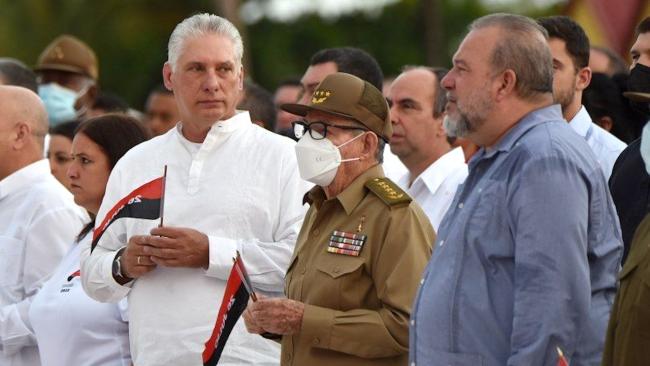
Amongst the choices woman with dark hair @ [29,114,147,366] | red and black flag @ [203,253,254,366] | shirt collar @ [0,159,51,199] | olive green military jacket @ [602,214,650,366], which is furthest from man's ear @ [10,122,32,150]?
olive green military jacket @ [602,214,650,366]

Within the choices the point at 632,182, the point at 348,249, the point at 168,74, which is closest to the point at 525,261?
the point at 348,249

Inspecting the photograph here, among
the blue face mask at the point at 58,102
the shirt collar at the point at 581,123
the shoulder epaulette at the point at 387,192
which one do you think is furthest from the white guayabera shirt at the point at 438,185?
the blue face mask at the point at 58,102

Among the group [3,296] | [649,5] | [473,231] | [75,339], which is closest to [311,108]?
[473,231]

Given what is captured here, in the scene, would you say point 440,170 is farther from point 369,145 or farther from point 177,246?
point 177,246

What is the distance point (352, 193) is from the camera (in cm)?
580

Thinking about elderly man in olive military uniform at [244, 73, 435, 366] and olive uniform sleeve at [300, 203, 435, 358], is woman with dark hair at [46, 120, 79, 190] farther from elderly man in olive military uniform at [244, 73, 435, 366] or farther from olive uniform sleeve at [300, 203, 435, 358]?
olive uniform sleeve at [300, 203, 435, 358]

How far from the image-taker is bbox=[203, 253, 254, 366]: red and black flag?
578 centimetres

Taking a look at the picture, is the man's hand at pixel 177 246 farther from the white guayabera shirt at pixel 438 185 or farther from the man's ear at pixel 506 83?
the white guayabera shirt at pixel 438 185

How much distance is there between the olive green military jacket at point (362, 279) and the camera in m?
5.52

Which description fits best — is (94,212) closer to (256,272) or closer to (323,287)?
(256,272)

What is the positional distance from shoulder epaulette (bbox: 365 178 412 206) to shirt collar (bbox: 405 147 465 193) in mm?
1763

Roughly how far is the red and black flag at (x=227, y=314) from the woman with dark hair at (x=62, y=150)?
13.1 ft

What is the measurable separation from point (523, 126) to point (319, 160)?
3.54 feet

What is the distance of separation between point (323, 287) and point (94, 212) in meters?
2.36
